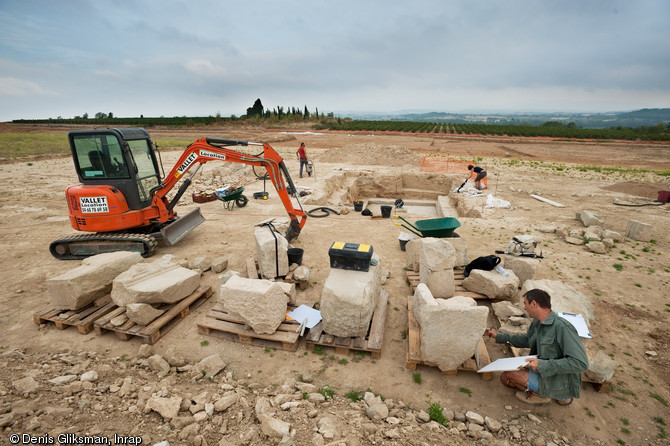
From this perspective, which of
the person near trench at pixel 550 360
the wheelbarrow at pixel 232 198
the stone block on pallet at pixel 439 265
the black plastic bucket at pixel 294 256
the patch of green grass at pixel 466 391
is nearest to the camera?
the person near trench at pixel 550 360

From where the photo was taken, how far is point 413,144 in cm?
3634

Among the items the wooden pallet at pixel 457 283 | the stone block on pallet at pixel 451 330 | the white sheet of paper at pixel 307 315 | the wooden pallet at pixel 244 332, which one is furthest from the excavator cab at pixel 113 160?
the stone block on pallet at pixel 451 330

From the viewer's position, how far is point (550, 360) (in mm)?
3527

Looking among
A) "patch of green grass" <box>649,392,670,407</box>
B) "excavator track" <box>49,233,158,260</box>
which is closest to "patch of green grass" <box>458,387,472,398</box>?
"patch of green grass" <box>649,392,670,407</box>

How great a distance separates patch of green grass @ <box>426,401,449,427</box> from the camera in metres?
3.70

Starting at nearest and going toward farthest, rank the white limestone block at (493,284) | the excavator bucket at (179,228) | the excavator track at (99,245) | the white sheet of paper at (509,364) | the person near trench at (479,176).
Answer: the white sheet of paper at (509,364)
the white limestone block at (493,284)
the excavator track at (99,245)
the excavator bucket at (179,228)
the person near trench at (479,176)

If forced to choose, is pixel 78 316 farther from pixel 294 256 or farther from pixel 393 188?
pixel 393 188

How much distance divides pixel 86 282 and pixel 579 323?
25.9 ft

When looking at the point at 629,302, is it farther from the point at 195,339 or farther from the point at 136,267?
the point at 136,267

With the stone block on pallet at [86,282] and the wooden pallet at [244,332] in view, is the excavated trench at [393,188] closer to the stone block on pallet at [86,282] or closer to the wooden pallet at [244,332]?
the stone block on pallet at [86,282]

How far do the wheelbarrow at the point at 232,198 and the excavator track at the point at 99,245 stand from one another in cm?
402

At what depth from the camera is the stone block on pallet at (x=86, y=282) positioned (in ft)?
17.3

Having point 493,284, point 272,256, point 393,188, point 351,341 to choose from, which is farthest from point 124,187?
point 393,188

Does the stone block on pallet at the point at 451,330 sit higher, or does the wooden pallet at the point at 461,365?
the stone block on pallet at the point at 451,330
